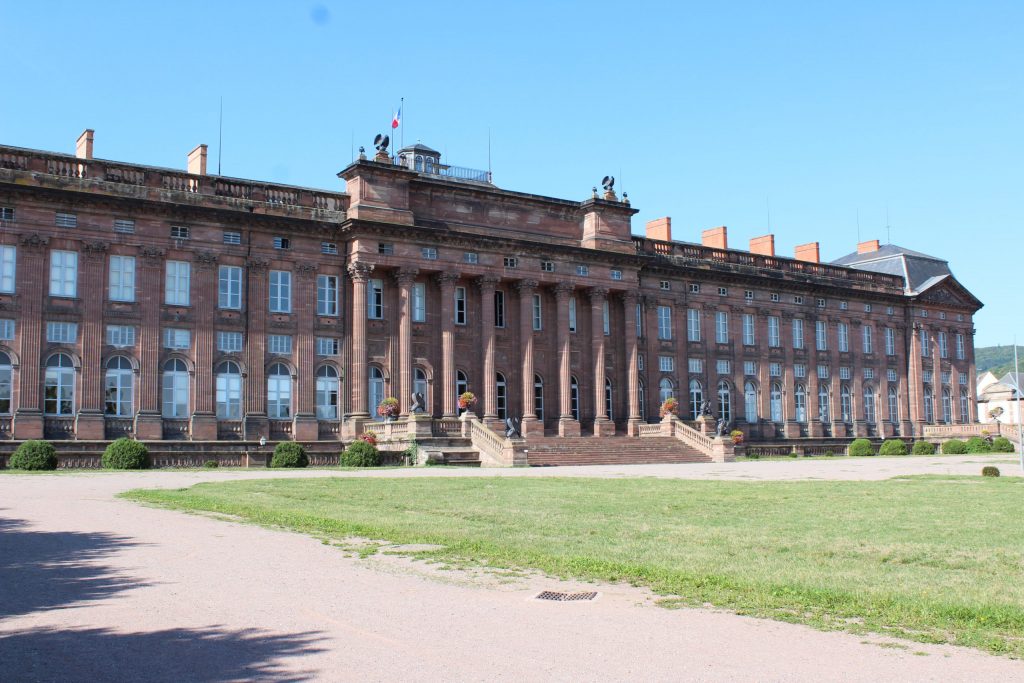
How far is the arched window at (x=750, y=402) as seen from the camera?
2520 inches

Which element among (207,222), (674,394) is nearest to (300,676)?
(207,222)

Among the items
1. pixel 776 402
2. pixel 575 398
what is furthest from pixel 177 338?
pixel 776 402

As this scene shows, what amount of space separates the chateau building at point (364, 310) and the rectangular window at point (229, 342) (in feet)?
0.32

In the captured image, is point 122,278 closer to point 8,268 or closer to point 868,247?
point 8,268

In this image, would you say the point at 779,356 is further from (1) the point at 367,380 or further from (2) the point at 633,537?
(2) the point at 633,537

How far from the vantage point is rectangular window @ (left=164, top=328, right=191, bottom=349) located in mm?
45188

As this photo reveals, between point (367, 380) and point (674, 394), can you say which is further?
point (674, 394)

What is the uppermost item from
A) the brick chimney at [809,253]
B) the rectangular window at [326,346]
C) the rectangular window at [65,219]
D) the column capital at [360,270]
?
the brick chimney at [809,253]

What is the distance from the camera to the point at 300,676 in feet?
24.9

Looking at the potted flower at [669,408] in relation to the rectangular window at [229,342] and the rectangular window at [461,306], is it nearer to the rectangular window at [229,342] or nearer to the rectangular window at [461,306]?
the rectangular window at [461,306]

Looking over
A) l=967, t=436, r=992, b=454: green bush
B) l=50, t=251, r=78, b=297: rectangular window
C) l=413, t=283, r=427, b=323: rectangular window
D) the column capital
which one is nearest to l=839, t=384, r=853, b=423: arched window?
l=967, t=436, r=992, b=454: green bush

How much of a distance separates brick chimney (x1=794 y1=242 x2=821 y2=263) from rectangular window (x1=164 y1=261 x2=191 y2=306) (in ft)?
145

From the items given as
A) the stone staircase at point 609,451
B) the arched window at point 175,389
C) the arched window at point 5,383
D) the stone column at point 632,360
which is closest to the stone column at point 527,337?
the stone staircase at point 609,451

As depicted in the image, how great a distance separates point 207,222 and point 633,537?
35436mm
